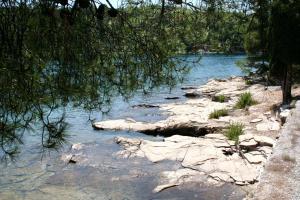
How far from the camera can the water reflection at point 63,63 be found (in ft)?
9.56

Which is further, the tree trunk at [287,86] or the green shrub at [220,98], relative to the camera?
the green shrub at [220,98]

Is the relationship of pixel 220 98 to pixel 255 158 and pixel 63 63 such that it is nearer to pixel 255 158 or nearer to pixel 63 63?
pixel 255 158

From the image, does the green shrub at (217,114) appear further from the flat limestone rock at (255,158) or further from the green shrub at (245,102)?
the flat limestone rock at (255,158)

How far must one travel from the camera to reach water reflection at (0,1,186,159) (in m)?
2.91

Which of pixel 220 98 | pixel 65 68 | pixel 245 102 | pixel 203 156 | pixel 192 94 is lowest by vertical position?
pixel 192 94

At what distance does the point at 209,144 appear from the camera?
14.0 m

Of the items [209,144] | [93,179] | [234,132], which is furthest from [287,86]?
[93,179]

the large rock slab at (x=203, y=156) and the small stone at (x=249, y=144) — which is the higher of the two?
the small stone at (x=249, y=144)

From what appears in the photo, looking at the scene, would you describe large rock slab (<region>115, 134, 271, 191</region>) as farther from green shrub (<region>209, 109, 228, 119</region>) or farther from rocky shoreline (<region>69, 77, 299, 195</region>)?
green shrub (<region>209, 109, 228, 119</region>)

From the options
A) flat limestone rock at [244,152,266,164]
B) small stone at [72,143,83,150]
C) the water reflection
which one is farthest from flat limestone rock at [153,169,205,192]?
the water reflection

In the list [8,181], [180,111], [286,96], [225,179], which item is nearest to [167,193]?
[225,179]

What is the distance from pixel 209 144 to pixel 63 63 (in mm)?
10663

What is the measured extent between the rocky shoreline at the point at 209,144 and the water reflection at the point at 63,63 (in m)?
4.64

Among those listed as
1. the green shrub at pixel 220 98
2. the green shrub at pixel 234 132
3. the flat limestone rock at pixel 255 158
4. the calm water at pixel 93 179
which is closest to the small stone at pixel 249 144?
the green shrub at pixel 234 132
